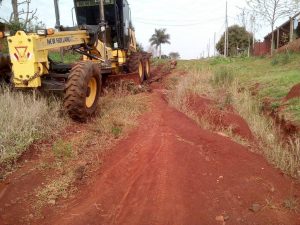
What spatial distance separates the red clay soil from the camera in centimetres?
420

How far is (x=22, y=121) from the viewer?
578cm

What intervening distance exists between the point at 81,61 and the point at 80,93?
3.92 feet

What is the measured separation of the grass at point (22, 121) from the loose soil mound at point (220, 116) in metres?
3.25

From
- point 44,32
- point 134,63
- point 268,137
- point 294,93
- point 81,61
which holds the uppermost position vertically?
point 44,32

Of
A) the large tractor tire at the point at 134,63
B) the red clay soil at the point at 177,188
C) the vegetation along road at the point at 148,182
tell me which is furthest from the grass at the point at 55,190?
the large tractor tire at the point at 134,63

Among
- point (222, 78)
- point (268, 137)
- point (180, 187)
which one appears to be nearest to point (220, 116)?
point (268, 137)

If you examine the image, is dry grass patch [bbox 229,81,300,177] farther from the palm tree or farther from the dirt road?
the palm tree

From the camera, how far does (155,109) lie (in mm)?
8461

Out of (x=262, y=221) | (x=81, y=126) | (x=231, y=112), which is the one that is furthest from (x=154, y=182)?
(x=231, y=112)

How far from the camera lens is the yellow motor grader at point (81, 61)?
263 inches

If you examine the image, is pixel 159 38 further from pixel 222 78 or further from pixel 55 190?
pixel 55 190

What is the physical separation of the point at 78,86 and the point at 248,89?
265 inches

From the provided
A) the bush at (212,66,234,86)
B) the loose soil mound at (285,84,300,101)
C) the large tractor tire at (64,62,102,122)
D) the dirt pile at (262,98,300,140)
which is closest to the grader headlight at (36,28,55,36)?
the large tractor tire at (64,62,102,122)

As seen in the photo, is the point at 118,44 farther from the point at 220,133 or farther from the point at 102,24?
the point at 220,133
